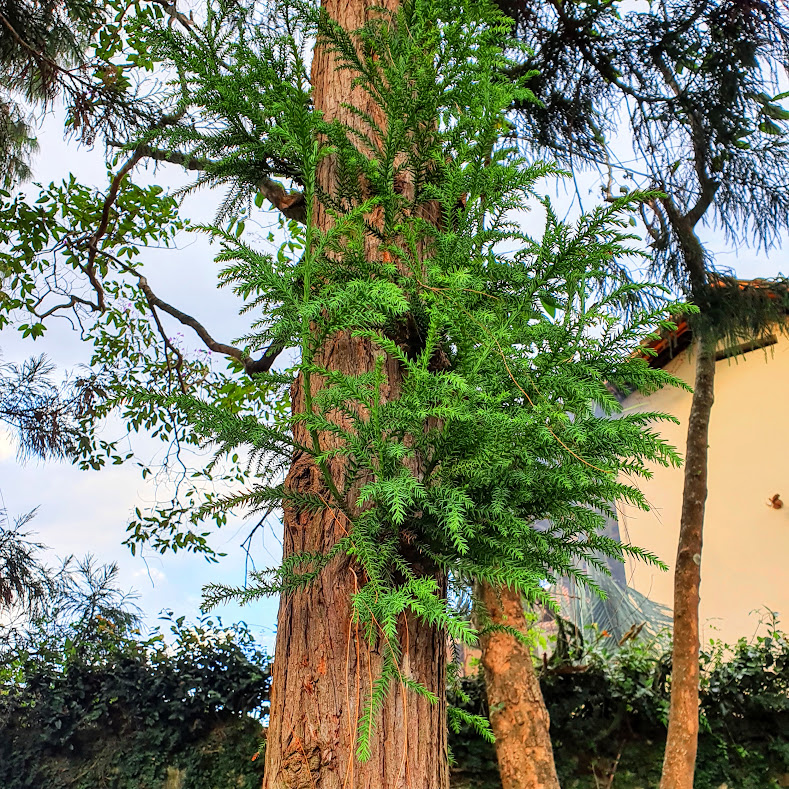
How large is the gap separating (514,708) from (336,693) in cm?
214

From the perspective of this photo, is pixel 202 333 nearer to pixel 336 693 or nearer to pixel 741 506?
pixel 336 693

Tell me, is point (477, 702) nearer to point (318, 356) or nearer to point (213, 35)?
point (318, 356)

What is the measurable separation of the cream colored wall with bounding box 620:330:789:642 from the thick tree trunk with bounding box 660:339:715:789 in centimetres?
183

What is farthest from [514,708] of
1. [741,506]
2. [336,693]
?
[741,506]

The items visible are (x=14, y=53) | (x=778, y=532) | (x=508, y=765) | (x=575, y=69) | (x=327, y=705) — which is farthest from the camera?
(x=778, y=532)

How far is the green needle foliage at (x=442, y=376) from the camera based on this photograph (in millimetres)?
915

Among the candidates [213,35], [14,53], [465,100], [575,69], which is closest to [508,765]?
[465,100]

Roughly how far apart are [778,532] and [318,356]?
5375 mm

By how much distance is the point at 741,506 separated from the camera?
5.66m

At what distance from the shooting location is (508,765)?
8.96ft

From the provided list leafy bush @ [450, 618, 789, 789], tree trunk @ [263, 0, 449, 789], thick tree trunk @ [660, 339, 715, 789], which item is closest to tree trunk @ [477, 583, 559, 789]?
thick tree trunk @ [660, 339, 715, 789]

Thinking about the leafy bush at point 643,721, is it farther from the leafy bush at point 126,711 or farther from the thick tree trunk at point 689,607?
the leafy bush at point 126,711

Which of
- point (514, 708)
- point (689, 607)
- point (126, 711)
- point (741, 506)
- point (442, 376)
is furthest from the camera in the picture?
point (741, 506)

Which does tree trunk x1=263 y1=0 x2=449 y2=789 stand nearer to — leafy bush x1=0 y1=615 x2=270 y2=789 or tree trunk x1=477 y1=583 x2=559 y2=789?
tree trunk x1=477 y1=583 x2=559 y2=789
